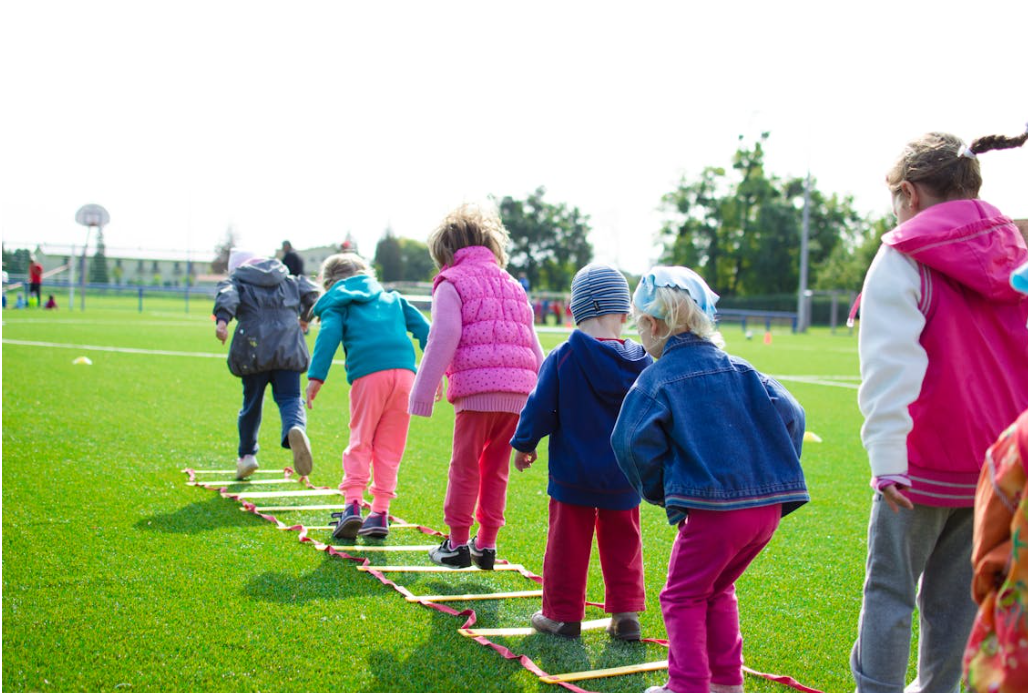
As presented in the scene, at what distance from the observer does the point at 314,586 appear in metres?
4.36

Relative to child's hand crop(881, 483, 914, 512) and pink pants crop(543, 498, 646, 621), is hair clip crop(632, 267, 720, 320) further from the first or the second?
pink pants crop(543, 498, 646, 621)

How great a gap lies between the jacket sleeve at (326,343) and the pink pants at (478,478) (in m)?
1.10

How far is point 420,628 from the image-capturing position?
12.7ft

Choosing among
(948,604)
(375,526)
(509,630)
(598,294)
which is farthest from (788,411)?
(375,526)

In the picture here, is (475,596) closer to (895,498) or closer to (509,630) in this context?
(509,630)

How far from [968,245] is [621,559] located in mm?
1875

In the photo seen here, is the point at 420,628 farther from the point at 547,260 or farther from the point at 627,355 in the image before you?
the point at 547,260

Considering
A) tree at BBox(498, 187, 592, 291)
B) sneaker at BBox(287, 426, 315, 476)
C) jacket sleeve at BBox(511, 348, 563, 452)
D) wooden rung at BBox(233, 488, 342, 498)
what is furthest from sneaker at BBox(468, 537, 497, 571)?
tree at BBox(498, 187, 592, 291)

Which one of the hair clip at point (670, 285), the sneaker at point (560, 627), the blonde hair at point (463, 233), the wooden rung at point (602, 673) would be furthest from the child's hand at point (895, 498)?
the blonde hair at point (463, 233)

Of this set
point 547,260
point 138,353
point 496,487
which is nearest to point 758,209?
point 547,260

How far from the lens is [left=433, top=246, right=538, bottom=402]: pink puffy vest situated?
4754 mm

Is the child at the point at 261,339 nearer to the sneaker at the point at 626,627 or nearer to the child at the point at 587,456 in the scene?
the child at the point at 587,456

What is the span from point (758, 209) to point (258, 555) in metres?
65.3

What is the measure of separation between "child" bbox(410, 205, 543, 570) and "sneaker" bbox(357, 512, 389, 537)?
0.58 m
